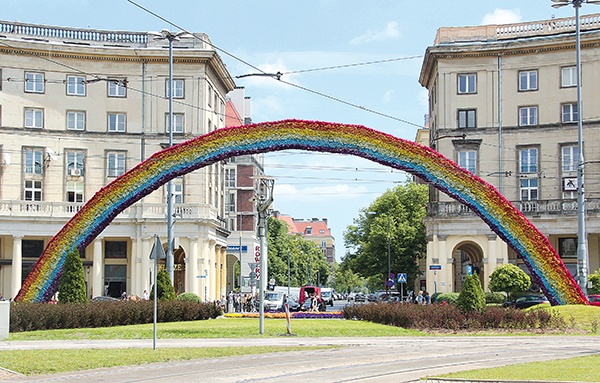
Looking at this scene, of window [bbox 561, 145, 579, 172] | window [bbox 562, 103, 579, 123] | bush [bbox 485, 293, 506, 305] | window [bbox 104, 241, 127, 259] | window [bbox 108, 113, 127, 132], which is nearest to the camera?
bush [bbox 485, 293, 506, 305]

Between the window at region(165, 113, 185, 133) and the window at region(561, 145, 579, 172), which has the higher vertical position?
the window at region(165, 113, 185, 133)

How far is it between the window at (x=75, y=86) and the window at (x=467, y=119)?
2656 cm

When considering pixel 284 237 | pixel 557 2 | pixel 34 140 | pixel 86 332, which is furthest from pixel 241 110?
pixel 86 332

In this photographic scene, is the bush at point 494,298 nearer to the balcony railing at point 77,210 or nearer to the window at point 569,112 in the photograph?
the window at point 569,112

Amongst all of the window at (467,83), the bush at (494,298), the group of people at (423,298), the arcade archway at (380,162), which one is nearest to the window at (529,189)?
the window at (467,83)

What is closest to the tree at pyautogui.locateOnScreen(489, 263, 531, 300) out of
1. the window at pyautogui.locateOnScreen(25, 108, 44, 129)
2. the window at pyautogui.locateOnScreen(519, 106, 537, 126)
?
the window at pyautogui.locateOnScreen(519, 106, 537, 126)

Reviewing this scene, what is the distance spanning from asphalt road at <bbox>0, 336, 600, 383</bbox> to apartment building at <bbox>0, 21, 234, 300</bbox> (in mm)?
38013

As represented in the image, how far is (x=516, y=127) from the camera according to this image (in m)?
63.5

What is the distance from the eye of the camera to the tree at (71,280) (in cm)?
3488

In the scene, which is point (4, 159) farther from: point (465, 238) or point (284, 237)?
point (284, 237)

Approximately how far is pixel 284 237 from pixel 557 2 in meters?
97.9

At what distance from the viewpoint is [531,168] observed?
63219mm

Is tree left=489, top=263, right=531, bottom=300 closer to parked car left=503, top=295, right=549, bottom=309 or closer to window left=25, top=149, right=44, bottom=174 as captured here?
parked car left=503, top=295, right=549, bottom=309

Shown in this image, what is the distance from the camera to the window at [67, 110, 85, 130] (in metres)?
65.2
